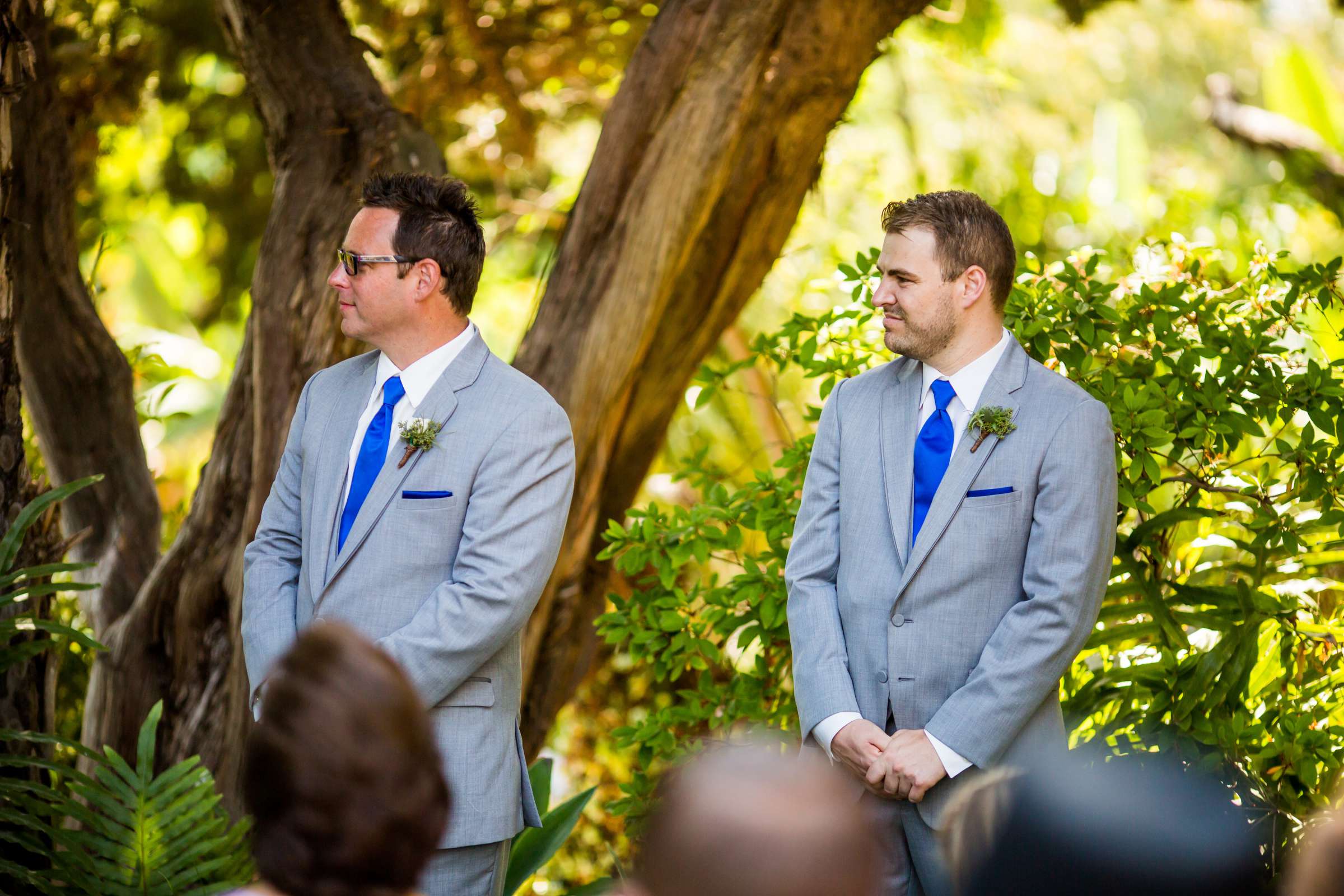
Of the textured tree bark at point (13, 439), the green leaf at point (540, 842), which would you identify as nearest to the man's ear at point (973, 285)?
the green leaf at point (540, 842)

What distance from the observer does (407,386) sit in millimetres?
2740

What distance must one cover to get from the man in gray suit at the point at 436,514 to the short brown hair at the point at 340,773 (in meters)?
1.16

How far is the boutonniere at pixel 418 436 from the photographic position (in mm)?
2600

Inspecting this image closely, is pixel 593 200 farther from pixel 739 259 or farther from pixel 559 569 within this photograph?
pixel 559 569

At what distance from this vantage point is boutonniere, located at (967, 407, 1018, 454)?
2482 millimetres

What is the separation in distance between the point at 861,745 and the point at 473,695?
0.85 m

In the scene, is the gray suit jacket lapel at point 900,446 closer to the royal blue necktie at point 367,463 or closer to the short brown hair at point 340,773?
the royal blue necktie at point 367,463

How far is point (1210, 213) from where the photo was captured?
9.25 meters

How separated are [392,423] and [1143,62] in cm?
1129

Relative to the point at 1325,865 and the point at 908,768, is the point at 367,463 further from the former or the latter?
the point at 1325,865

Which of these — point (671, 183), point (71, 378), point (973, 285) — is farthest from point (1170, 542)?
point (71, 378)

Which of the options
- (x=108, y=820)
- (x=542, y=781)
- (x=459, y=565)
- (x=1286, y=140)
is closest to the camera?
(x=459, y=565)

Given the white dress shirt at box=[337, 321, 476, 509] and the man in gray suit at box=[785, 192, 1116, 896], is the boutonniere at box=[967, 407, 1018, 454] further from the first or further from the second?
the white dress shirt at box=[337, 321, 476, 509]

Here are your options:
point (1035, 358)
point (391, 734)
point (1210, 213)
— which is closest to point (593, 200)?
point (1035, 358)
